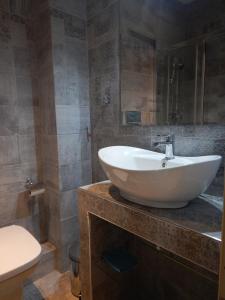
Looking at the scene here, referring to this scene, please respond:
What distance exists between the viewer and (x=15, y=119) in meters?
1.66

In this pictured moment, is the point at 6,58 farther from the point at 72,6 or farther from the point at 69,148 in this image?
the point at 69,148

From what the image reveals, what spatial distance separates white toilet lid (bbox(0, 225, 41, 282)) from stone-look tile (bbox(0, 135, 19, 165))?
50 centimetres

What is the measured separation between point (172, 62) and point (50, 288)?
181cm

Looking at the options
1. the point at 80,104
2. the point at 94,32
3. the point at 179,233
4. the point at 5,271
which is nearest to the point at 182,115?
the point at 179,233

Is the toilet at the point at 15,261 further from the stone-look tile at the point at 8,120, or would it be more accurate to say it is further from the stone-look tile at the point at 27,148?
the stone-look tile at the point at 8,120

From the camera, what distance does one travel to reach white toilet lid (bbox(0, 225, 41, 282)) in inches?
44.3

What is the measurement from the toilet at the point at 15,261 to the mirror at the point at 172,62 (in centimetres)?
103

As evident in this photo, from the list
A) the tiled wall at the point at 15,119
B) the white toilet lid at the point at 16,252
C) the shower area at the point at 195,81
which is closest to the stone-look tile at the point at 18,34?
the tiled wall at the point at 15,119

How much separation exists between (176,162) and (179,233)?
401mm

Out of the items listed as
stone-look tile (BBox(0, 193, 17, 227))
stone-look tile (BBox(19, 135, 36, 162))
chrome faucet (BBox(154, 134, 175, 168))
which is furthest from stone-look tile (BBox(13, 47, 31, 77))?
chrome faucet (BBox(154, 134, 175, 168))

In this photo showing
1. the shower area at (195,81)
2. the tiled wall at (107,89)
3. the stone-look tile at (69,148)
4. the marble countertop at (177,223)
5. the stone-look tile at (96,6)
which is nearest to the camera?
the marble countertop at (177,223)

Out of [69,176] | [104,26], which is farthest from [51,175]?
[104,26]

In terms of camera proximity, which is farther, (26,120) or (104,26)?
(26,120)

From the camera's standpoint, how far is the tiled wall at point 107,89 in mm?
1437
